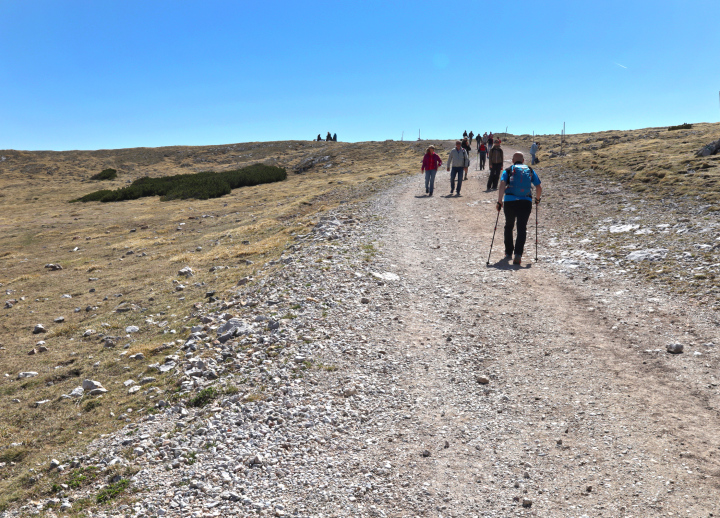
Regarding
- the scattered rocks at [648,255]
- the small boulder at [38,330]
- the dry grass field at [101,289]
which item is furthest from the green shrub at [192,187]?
the scattered rocks at [648,255]

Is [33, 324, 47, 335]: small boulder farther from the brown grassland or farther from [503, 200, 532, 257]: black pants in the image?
[503, 200, 532, 257]: black pants

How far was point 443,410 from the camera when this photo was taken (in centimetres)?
572

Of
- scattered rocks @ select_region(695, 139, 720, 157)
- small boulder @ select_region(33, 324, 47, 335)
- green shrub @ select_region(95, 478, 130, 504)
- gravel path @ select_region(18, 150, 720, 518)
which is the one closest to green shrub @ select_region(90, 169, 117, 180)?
small boulder @ select_region(33, 324, 47, 335)

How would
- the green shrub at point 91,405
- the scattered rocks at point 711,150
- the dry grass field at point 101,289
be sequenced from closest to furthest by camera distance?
the dry grass field at point 101,289 → the green shrub at point 91,405 → the scattered rocks at point 711,150

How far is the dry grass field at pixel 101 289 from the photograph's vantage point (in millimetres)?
7203

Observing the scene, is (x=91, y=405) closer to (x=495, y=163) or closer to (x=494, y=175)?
(x=495, y=163)

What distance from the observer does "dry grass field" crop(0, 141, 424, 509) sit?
7.20m

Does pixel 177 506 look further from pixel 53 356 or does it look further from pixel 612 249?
pixel 612 249

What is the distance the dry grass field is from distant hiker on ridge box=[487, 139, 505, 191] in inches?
267

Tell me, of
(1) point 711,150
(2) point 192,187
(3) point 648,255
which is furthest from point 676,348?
(2) point 192,187

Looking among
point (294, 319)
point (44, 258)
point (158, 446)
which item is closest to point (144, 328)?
point (294, 319)

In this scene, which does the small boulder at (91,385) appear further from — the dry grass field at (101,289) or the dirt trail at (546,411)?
the dirt trail at (546,411)

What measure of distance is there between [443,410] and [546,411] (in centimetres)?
122

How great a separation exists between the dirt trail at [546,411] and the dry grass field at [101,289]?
4.36m
